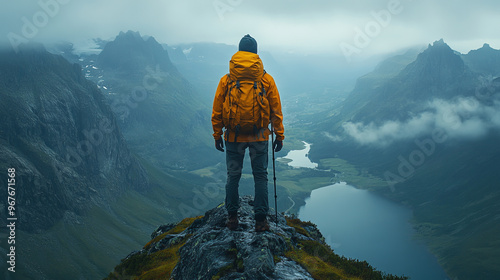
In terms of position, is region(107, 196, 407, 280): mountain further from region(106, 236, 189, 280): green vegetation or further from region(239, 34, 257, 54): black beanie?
region(239, 34, 257, 54): black beanie

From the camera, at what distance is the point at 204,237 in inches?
583

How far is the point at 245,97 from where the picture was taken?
12633 mm

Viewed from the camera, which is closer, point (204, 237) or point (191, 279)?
point (191, 279)

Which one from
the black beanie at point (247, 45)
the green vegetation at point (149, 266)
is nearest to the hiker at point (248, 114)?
the black beanie at point (247, 45)

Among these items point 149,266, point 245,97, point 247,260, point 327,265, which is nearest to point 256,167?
point 245,97

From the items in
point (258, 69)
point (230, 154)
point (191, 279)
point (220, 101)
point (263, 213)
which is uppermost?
point (258, 69)

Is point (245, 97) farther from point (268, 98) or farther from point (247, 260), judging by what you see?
point (247, 260)

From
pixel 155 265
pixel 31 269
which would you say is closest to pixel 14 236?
pixel 31 269

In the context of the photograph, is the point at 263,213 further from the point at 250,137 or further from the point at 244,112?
the point at 244,112

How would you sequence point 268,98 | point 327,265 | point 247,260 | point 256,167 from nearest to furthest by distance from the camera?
point 247,260
point 268,98
point 256,167
point 327,265

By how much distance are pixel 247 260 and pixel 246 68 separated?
22.7ft

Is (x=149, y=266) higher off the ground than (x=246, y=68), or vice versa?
(x=246, y=68)

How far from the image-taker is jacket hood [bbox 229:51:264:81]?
12.7 meters

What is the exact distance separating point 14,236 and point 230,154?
237138 mm
